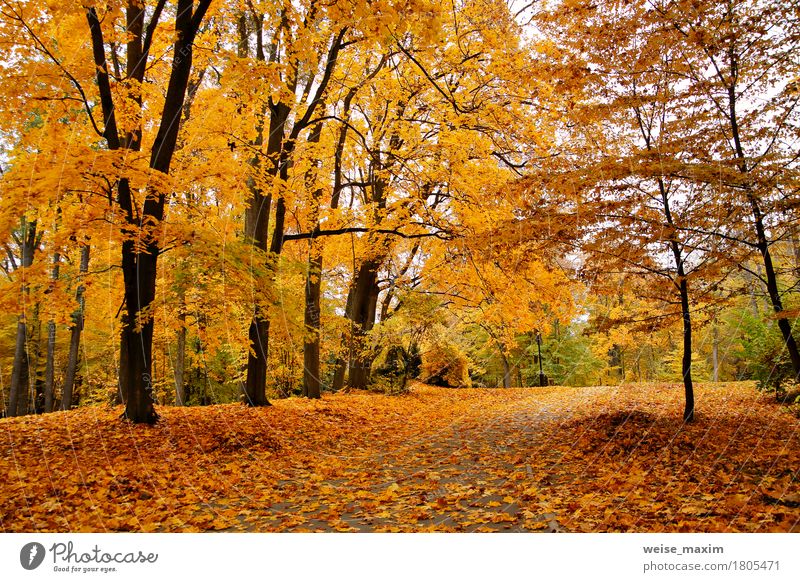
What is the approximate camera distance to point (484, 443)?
6.69m

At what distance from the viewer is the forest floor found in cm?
361

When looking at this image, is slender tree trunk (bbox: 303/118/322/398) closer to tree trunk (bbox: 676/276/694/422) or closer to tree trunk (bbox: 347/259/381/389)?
tree trunk (bbox: 347/259/381/389)

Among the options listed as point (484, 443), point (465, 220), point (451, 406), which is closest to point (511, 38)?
point (465, 220)

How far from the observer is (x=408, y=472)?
538 cm

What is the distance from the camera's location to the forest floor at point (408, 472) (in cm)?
361

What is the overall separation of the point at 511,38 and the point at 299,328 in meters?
5.82

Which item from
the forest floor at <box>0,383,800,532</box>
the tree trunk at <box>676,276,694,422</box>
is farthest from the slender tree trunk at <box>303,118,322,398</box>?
the tree trunk at <box>676,276,694,422</box>
